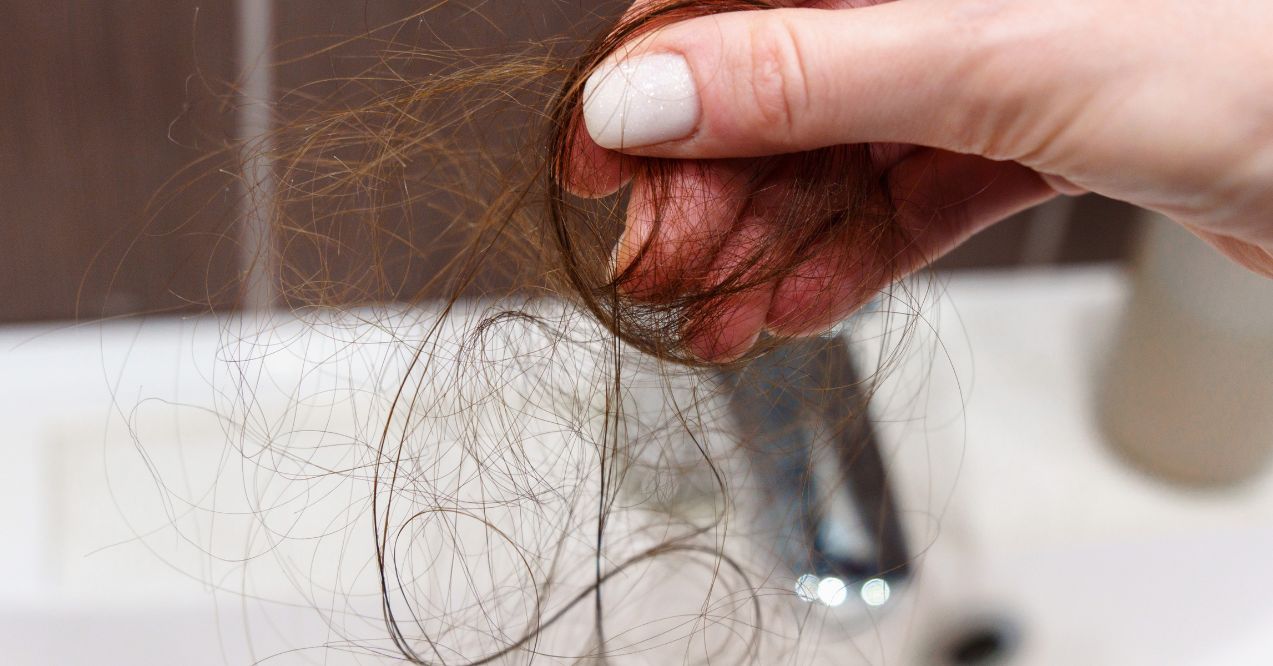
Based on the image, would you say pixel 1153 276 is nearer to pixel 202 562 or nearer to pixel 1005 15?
pixel 1005 15

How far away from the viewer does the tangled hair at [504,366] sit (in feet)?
1.23

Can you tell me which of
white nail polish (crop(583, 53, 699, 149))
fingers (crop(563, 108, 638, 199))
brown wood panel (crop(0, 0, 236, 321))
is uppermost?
brown wood panel (crop(0, 0, 236, 321))

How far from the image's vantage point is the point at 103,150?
48 cm

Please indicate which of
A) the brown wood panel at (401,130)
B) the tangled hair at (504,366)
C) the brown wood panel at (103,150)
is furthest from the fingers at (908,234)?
the brown wood panel at (103,150)

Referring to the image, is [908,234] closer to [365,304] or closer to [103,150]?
[365,304]

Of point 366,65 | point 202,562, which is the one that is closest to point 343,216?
point 366,65

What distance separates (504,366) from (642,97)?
6.0 inches

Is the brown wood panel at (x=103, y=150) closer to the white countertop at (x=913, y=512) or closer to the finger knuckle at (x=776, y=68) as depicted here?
the white countertop at (x=913, y=512)

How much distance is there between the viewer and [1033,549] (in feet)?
A: 1.84

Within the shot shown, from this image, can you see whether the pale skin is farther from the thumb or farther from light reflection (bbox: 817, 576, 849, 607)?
light reflection (bbox: 817, 576, 849, 607)

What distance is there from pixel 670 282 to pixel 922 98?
4.5 inches

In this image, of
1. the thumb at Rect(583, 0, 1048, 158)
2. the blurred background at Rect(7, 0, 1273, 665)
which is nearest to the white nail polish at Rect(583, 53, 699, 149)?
the thumb at Rect(583, 0, 1048, 158)

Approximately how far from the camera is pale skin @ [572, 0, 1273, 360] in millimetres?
315

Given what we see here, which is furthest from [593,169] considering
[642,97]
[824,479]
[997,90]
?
[824,479]
